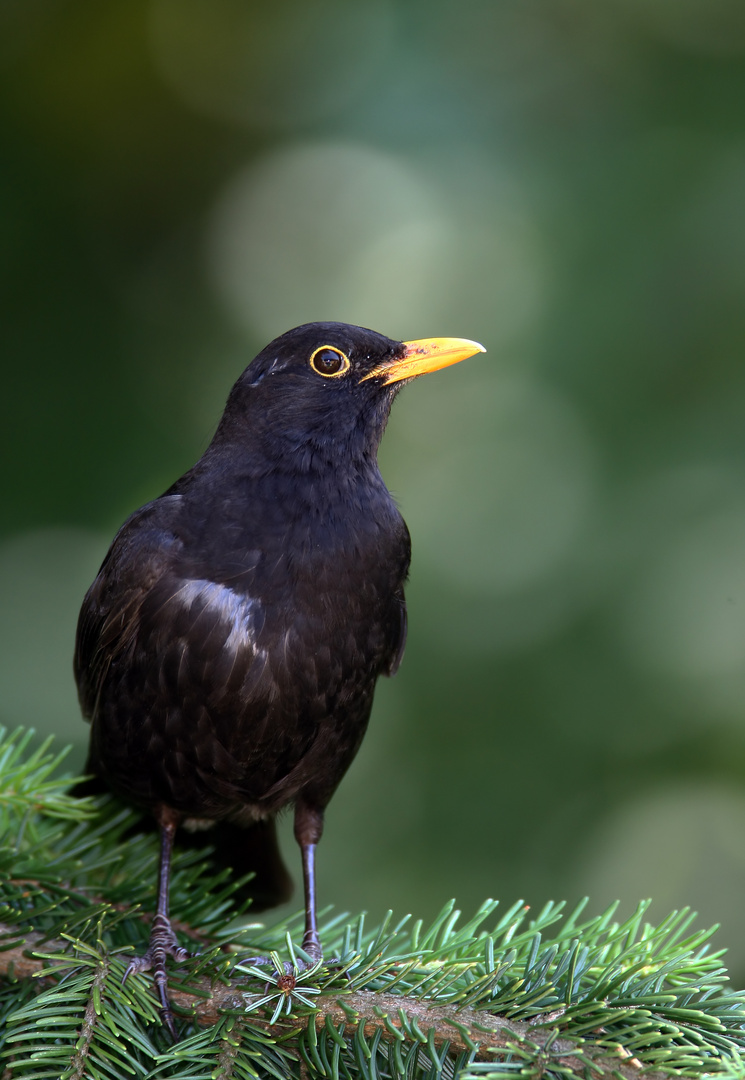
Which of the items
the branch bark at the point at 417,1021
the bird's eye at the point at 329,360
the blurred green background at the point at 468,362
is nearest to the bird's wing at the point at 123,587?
the bird's eye at the point at 329,360

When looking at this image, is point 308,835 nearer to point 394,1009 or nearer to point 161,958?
point 161,958

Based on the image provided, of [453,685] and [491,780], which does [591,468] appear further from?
[491,780]

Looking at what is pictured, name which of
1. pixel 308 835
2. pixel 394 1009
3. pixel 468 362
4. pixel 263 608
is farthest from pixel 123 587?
pixel 468 362

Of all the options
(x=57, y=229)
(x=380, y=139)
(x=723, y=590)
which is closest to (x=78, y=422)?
(x=57, y=229)

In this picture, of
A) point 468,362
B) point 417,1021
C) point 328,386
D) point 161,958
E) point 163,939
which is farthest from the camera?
point 468,362

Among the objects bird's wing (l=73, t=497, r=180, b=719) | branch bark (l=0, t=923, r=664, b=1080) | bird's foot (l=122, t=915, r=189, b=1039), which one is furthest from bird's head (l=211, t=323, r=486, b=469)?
branch bark (l=0, t=923, r=664, b=1080)

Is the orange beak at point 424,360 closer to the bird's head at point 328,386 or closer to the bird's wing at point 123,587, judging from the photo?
the bird's head at point 328,386
